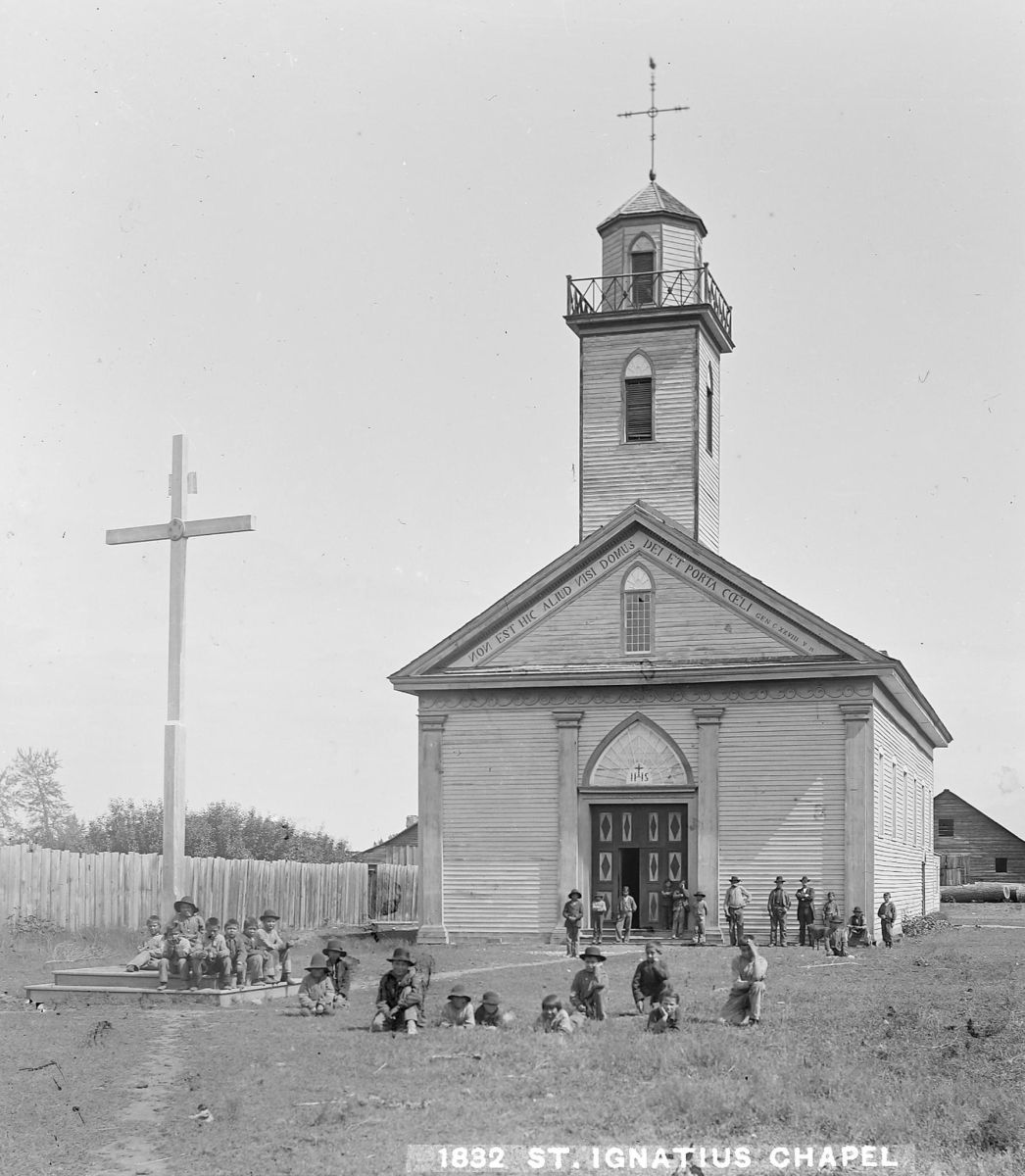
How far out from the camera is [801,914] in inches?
1223

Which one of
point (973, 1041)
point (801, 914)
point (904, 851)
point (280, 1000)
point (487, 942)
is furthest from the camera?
point (904, 851)

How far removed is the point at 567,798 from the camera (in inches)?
1321

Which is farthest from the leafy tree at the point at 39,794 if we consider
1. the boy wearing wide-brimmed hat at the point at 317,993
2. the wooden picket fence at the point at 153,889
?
the boy wearing wide-brimmed hat at the point at 317,993

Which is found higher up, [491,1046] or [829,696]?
[829,696]

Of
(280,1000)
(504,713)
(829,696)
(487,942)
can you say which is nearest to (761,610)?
(829,696)

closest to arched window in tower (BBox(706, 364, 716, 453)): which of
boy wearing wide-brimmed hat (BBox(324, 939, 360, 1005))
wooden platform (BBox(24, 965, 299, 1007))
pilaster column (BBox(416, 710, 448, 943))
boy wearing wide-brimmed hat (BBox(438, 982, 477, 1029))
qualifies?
pilaster column (BBox(416, 710, 448, 943))

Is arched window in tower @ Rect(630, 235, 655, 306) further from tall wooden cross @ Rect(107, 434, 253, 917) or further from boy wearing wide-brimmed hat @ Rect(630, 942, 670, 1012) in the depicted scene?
boy wearing wide-brimmed hat @ Rect(630, 942, 670, 1012)

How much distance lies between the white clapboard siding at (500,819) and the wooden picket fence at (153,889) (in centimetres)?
585

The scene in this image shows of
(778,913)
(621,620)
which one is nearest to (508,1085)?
(778,913)

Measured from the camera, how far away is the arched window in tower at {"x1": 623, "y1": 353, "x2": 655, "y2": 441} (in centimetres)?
3709

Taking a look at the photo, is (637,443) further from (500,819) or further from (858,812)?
(858,812)

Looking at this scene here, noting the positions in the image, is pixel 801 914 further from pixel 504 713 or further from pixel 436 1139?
pixel 436 1139

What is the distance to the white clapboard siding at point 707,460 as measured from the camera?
3688cm

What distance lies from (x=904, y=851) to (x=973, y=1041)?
24.5 m
